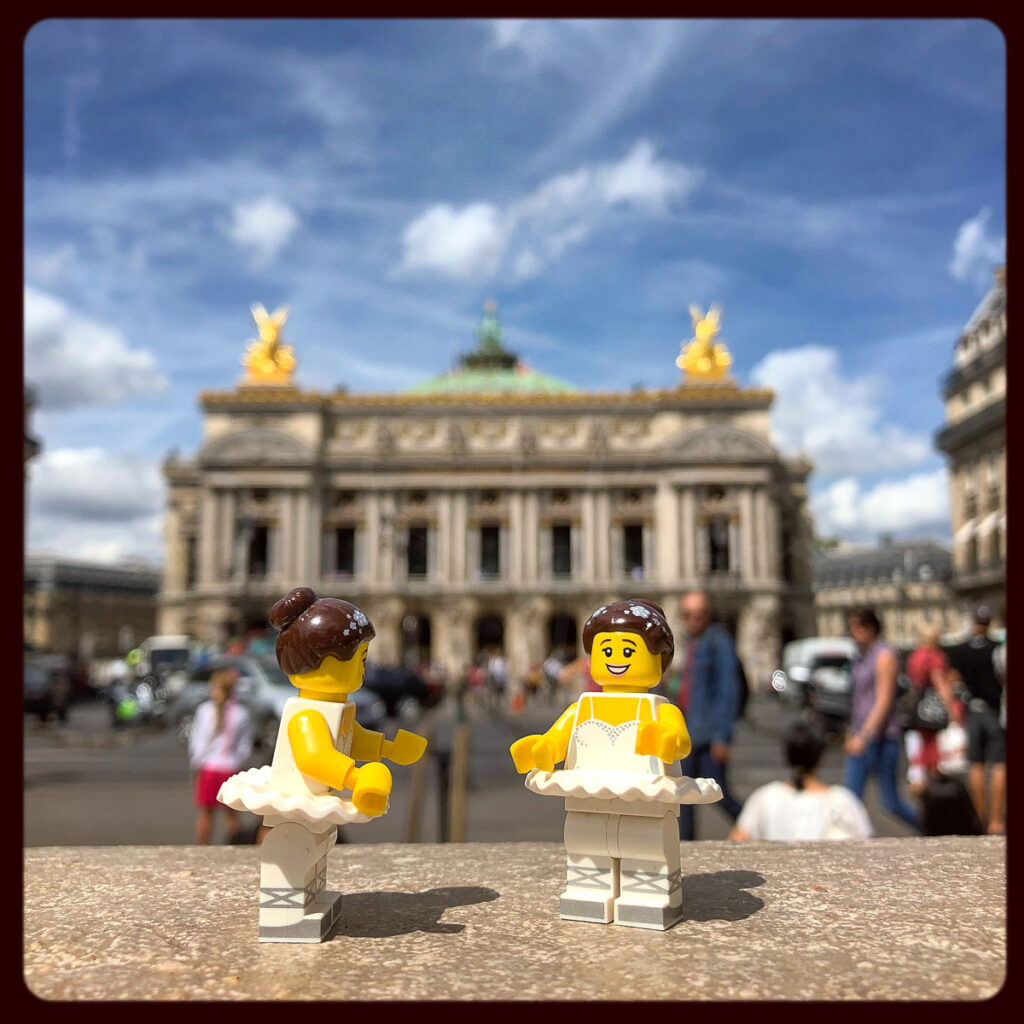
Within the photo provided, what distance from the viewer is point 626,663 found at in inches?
102

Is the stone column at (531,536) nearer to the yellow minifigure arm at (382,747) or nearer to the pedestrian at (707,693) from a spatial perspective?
the pedestrian at (707,693)

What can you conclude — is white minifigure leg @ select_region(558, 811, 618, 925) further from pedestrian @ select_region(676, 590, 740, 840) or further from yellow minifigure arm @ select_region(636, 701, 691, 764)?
pedestrian @ select_region(676, 590, 740, 840)

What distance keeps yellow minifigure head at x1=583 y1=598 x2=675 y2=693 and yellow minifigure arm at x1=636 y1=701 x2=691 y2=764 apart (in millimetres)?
136

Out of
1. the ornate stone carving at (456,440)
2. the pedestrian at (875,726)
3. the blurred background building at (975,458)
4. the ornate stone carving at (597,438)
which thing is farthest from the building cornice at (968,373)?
the pedestrian at (875,726)

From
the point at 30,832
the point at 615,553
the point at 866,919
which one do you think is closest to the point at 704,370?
the point at 615,553

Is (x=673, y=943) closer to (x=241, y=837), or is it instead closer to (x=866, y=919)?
(x=866, y=919)

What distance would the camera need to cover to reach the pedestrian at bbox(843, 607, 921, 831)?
5.80 metres

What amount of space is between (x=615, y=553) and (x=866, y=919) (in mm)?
45497

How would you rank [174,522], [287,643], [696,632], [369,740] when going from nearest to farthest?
1. [287,643]
2. [369,740]
3. [696,632]
4. [174,522]

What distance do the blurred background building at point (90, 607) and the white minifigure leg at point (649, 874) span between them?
6786cm

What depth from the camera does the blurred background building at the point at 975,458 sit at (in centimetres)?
3984

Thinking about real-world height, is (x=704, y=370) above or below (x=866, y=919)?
above

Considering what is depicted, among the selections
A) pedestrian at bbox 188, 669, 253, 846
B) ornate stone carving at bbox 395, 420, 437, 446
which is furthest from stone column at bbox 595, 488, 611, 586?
pedestrian at bbox 188, 669, 253, 846

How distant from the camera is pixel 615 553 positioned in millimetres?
47750
